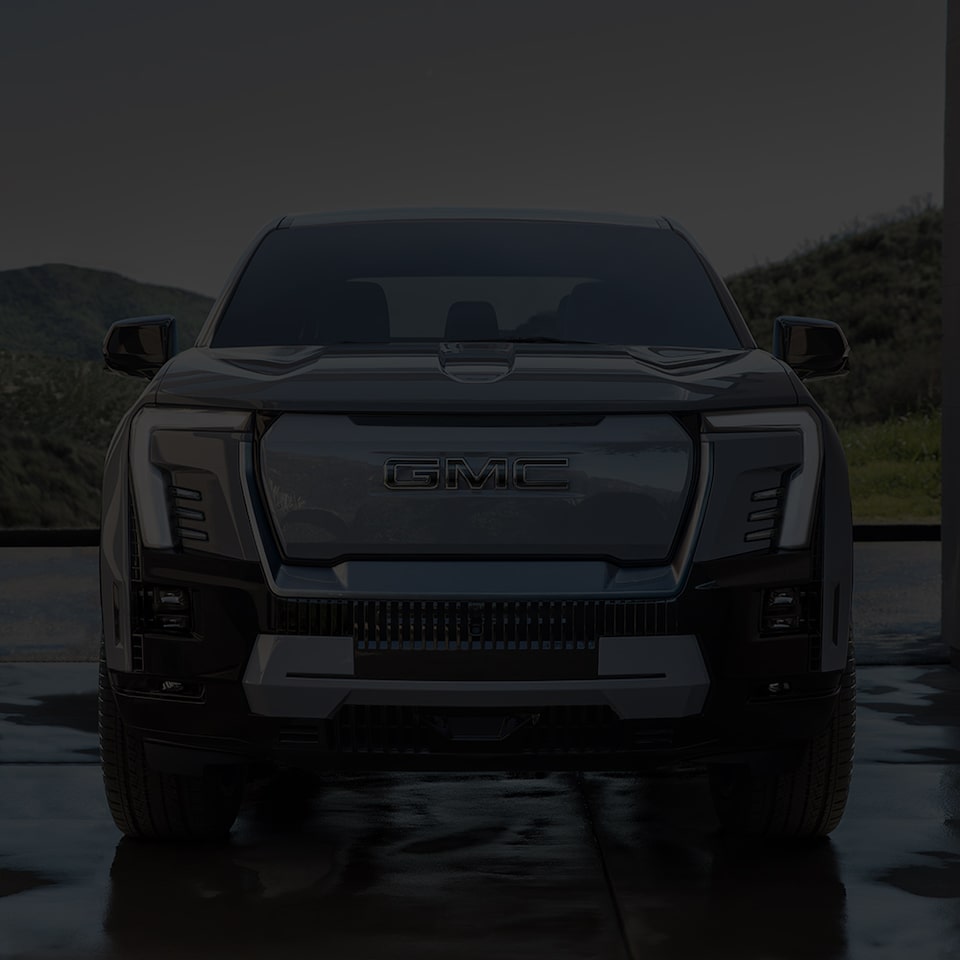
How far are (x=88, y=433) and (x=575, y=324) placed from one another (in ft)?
87.8

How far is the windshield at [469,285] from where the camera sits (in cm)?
554

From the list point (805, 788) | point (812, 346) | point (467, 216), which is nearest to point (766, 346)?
point (467, 216)

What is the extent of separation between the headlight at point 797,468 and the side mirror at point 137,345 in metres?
2.14

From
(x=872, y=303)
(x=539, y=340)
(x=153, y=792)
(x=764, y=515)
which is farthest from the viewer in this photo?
(x=872, y=303)

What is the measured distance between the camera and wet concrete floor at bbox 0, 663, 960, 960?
4199 mm

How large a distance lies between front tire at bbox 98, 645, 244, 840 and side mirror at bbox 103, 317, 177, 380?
1287 mm

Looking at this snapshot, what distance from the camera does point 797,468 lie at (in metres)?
4.37

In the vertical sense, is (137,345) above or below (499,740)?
above

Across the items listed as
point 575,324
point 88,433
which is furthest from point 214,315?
point 88,433

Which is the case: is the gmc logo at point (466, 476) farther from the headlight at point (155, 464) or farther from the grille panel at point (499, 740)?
the grille panel at point (499, 740)

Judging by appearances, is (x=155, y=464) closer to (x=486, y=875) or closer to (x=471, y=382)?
(x=471, y=382)

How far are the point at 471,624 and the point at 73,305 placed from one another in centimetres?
5443

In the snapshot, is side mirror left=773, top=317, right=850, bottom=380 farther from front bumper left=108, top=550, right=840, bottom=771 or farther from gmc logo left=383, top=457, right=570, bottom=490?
gmc logo left=383, top=457, right=570, bottom=490

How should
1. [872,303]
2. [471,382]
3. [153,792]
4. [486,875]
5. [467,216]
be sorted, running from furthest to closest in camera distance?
1. [872,303]
2. [467,216]
3. [153,792]
4. [486,875]
5. [471,382]
